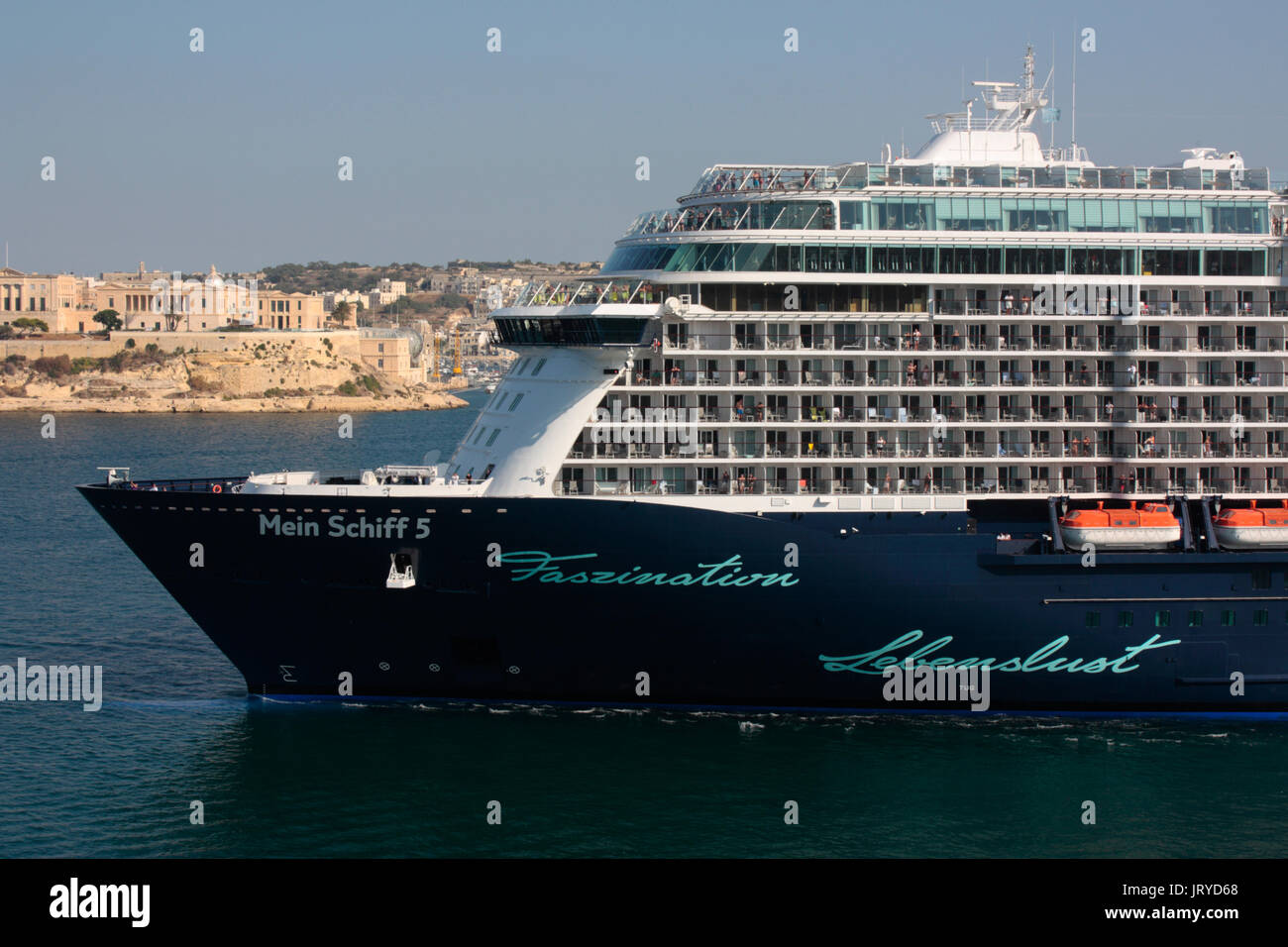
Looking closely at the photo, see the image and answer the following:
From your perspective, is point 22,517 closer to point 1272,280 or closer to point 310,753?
point 310,753

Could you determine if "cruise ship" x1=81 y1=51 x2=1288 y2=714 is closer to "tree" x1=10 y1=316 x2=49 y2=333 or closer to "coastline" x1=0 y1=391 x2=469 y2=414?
"coastline" x1=0 y1=391 x2=469 y2=414

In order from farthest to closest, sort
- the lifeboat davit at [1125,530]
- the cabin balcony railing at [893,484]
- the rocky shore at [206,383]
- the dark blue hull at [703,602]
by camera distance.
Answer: the rocky shore at [206,383], the cabin balcony railing at [893,484], the lifeboat davit at [1125,530], the dark blue hull at [703,602]

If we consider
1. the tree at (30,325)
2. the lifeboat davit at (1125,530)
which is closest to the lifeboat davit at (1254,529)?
the lifeboat davit at (1125,530)

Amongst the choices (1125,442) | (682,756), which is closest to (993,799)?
(682,756)

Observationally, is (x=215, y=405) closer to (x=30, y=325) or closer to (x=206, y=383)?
(x=206, y=383)

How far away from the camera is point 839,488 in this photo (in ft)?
81.7

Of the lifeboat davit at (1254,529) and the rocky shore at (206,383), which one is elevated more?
the rocky shore at (206,383)

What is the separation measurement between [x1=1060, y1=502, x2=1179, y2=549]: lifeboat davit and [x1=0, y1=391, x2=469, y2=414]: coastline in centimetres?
11536

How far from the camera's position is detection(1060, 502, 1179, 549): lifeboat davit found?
2422cm

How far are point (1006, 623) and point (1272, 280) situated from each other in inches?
310

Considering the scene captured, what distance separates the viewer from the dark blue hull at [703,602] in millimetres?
23766

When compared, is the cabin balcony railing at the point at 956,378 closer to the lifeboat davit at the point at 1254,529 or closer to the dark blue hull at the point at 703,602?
the dark blue hull at the point at 703,602

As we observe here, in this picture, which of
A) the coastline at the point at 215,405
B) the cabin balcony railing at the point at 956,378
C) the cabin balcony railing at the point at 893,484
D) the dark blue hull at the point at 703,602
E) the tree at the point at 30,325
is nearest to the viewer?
the dark blue hull at the point at 703,602

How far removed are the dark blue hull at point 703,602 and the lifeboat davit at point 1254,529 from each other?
323 mm
